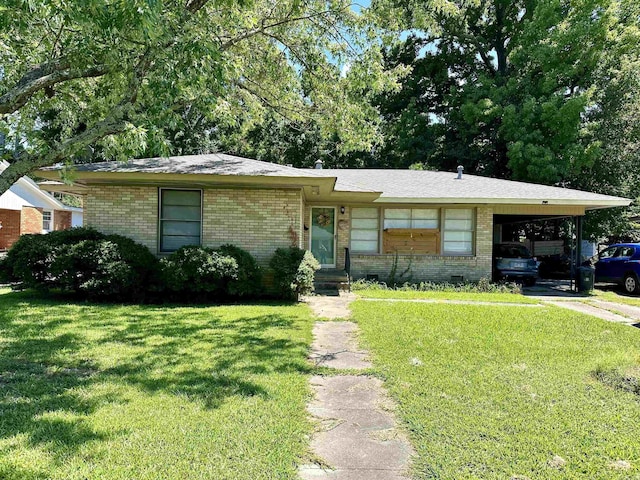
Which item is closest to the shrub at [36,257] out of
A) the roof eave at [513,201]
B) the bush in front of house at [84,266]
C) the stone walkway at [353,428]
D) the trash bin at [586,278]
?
the bush in front of house at [84,266]

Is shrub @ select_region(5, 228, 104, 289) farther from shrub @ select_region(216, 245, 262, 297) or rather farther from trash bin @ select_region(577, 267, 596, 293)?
trash bin @ select_region(577, 267, 596, 293)

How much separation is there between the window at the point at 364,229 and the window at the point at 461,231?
7.64 ft

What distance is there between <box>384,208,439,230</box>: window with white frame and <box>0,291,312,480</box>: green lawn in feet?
24.7

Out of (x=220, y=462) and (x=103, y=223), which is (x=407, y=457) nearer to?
(x=220, y=462)

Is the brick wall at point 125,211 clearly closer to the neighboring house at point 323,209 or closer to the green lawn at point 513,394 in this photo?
the neighboring house at point 323,209

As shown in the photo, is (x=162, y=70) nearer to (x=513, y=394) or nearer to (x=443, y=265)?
(x=513, y=394)

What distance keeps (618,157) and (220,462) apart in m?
22.5

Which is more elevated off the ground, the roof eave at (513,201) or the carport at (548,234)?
the roof eave at (513,201)

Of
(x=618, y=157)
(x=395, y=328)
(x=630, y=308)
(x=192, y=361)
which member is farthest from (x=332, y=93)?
(x=618, y=157)

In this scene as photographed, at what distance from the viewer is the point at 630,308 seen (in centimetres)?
1031

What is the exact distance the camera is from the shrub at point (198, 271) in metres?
8.85

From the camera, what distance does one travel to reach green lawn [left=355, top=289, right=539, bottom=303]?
10859 millimetres

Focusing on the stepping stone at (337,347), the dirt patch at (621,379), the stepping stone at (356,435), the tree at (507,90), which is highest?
the tree at (507,90)

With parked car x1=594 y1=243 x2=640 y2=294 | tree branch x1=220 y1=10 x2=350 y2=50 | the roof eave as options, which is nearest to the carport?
parked car x1=594 y1=243 x2=640 y2=294
